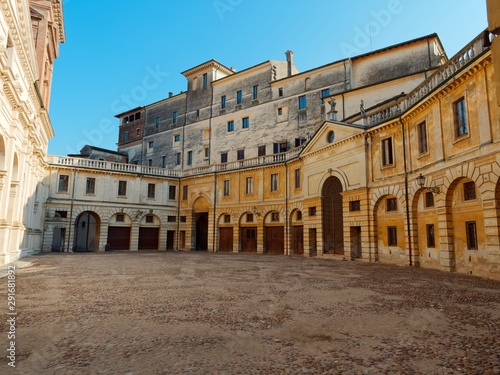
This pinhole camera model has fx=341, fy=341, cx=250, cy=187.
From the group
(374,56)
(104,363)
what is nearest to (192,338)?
(104,363)

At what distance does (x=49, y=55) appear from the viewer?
31.0 m

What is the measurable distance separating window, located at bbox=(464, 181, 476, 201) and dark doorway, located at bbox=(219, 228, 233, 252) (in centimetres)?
2406

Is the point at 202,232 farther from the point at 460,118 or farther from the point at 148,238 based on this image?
the point at 460,118

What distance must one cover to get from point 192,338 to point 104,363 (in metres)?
1.52

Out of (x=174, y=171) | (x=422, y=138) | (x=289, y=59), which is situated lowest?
(x=422, y=138)

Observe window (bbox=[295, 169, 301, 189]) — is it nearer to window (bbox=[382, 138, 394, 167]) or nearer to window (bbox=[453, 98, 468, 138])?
window (bbox=[382, 138, 394, 167])

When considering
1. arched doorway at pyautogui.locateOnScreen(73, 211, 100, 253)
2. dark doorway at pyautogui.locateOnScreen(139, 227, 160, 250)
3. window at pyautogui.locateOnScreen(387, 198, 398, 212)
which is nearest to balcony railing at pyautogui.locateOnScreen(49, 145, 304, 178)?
dark doorway at pyautogui.locateOnScreen(139, 227, 160, 250)

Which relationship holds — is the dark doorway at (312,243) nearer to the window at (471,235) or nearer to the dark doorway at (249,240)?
the dark doorway at (249,240)

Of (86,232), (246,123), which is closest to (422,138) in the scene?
(246,123)

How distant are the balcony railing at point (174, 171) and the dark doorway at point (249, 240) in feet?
21.7

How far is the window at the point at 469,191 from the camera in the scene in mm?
15141

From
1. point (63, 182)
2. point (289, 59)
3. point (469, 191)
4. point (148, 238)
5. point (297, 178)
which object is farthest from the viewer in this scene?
point (289, 59)

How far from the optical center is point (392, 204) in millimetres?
21219

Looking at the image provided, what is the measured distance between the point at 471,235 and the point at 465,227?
423mm
